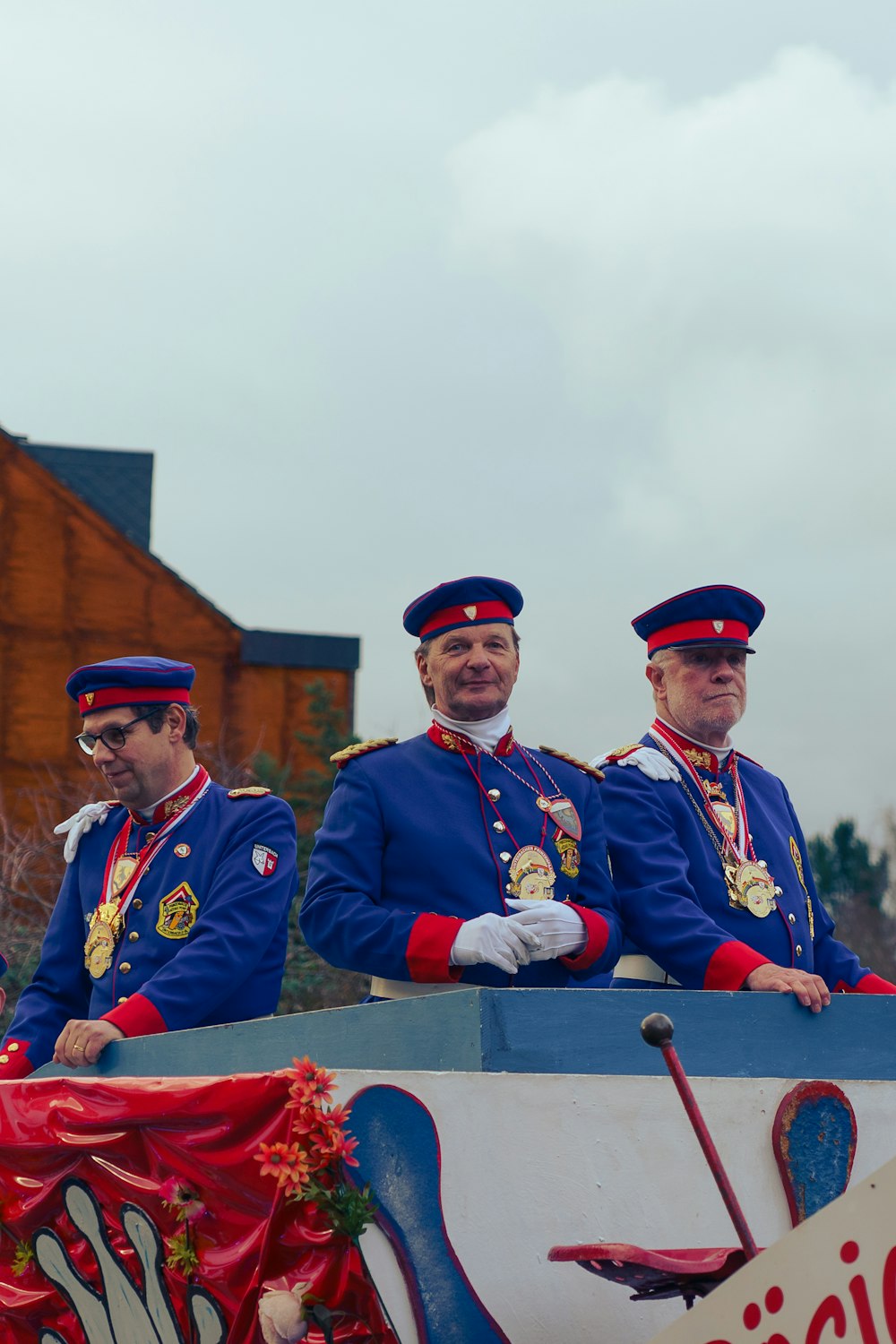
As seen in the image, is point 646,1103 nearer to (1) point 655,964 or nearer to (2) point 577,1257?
(2) point 577,1257

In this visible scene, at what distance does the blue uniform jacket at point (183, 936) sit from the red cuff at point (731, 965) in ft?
4.29

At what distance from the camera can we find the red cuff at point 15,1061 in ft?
17.2

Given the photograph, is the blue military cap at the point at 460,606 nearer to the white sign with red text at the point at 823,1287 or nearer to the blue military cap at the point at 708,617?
the blue military cap at the point at 708,617

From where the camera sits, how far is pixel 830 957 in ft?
16.8

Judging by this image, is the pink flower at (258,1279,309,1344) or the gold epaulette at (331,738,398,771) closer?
the pink flower at (258,1279,309,1344)

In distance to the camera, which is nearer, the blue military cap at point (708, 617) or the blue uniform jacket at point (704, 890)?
the blue uniform jacket at point (704, 890)

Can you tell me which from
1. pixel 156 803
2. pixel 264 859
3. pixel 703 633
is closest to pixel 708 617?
pixel 703 633

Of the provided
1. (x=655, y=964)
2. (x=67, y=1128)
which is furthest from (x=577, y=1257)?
(x=655, y=964)

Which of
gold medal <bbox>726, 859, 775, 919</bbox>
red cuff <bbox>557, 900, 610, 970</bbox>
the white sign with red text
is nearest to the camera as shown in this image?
the white sign with red text

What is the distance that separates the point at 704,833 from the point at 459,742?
792 mm

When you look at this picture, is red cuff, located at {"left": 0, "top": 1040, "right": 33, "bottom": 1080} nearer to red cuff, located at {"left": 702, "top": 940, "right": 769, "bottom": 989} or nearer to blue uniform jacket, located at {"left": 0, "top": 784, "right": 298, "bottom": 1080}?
blue uniform jacket, located at {"left": 0, "top": 784, "right": 298, "bottom": 1080}

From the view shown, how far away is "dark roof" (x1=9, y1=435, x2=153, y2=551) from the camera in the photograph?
2472cm

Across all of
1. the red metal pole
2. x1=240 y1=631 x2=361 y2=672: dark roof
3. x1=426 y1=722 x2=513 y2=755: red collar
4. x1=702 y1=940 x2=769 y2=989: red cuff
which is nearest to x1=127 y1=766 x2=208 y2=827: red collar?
x1=426 y1=722 x2=513 y2=755: red collar

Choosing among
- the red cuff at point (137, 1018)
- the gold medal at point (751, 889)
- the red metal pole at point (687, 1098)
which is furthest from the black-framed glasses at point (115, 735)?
the red metal pole at point (687, 1098)
